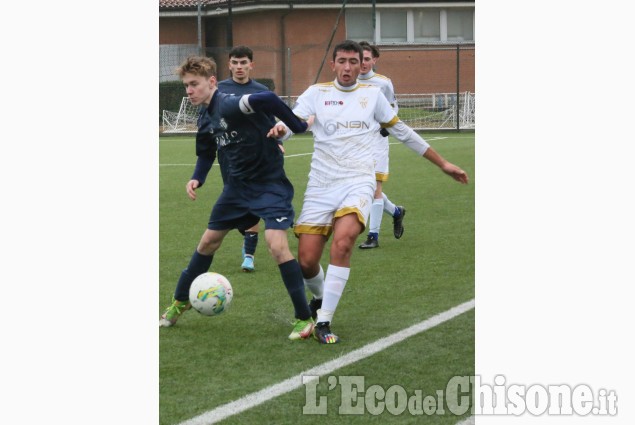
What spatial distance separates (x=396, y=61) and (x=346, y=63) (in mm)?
30447

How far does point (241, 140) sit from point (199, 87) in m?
0.47

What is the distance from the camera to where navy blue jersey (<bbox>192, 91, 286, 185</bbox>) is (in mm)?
7172

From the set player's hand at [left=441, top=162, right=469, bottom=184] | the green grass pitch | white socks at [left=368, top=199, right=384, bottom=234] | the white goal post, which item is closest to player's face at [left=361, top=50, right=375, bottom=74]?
white socks at [left=368, top=199, right=384, bottom=234]

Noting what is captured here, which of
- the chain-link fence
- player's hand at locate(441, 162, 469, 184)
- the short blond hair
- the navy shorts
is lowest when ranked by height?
the navy shorts

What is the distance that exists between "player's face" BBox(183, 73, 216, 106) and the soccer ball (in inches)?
47.6

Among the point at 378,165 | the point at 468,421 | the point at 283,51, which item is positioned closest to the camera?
the point at 468,421

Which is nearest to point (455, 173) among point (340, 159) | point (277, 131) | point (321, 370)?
point (340, 159)

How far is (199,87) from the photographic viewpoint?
23.2 feet

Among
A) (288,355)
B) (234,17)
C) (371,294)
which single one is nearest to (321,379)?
(288,355)

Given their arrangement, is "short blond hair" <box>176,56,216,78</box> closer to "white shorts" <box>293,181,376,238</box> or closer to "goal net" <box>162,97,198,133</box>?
"white shorts" <box>293,181,376,238</box>

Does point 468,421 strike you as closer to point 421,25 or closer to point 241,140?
point 241,140

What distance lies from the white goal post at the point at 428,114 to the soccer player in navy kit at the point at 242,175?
2350 centimetres

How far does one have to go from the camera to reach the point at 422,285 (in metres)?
8.86

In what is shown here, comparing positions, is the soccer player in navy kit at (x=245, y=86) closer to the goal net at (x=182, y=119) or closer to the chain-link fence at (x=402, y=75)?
the goal net at (x=182, y=119)
